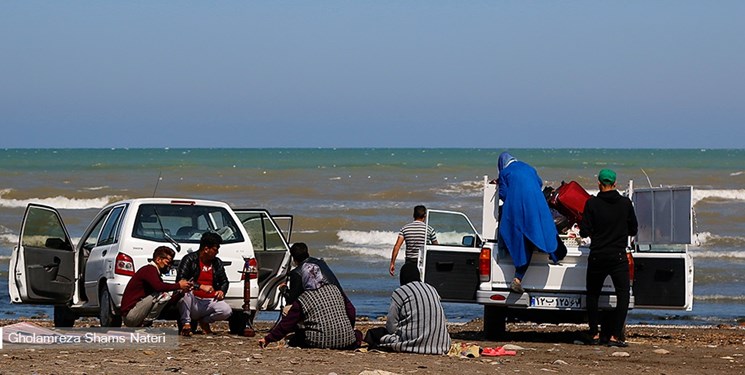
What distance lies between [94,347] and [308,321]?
6.21 feet

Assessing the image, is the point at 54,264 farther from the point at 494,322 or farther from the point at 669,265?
the point at 669,265

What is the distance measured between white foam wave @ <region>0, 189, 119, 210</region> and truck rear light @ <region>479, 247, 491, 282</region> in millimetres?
35050

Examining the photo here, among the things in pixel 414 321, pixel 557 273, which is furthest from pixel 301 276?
pixel 557 273

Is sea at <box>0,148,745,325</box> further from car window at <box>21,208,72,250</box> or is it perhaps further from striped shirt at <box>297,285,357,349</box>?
striped shirt at <box>297,285,357,349</box>

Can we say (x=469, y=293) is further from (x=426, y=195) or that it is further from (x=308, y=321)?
(x=426, y=195)

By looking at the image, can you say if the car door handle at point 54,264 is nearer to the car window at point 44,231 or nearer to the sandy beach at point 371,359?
the car window at point 44,231

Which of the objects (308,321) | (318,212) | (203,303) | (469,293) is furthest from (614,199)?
(318,212)

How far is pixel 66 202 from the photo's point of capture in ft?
155

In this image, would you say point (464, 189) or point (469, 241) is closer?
point (469, 241)

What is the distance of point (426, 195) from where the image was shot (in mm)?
49531

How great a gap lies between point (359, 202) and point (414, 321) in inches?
1383

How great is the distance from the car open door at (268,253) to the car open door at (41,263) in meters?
1.96

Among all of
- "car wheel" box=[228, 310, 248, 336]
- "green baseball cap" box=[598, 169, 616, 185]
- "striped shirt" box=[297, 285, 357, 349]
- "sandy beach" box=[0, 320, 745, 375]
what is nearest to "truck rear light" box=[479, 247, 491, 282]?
"sandy beach" box=[0, 320, 745, 375]

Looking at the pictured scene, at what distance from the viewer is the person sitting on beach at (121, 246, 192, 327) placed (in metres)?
11.7
